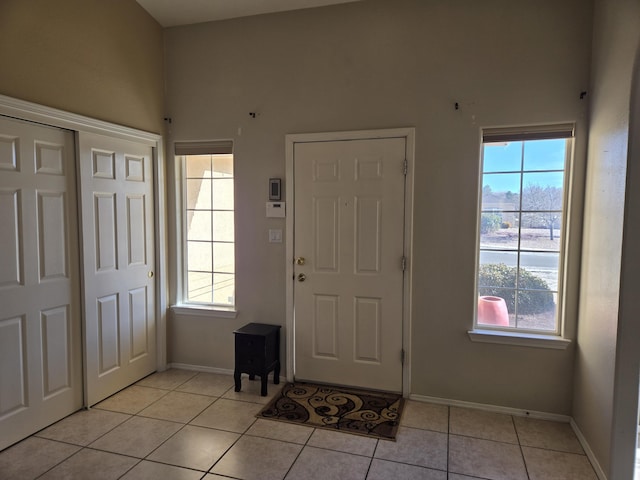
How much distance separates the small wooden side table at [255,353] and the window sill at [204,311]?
29cm

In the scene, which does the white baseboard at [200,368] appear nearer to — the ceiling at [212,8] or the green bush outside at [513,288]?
the green bush outside at [513,288]

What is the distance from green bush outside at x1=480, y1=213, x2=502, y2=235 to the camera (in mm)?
2951

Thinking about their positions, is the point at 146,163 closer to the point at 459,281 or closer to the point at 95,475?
the point at 95,475

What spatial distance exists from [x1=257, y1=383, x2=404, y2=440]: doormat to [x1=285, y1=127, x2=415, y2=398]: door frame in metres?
0.20

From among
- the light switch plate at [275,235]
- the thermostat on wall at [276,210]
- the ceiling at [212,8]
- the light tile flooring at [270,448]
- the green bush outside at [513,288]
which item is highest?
the ceiling at [212,8]

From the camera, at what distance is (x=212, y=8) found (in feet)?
10.7

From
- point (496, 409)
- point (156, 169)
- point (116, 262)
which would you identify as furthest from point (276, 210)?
point (496, 409)

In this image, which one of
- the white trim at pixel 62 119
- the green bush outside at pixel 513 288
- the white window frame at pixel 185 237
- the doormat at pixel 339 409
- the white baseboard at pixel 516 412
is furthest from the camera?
the white window frame at pixel 185 237

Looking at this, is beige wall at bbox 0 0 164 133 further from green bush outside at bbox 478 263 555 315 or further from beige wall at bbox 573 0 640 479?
beige wall at bbox 573 0 640 479

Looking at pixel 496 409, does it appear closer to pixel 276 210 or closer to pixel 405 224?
pixel 405 224

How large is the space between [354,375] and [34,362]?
223 cm

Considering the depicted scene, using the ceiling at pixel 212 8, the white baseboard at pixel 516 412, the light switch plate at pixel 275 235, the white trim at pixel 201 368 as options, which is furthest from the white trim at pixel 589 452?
the ceiling at pixel 212 8

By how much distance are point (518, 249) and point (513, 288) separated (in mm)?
284

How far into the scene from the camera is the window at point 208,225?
359 centimetres
